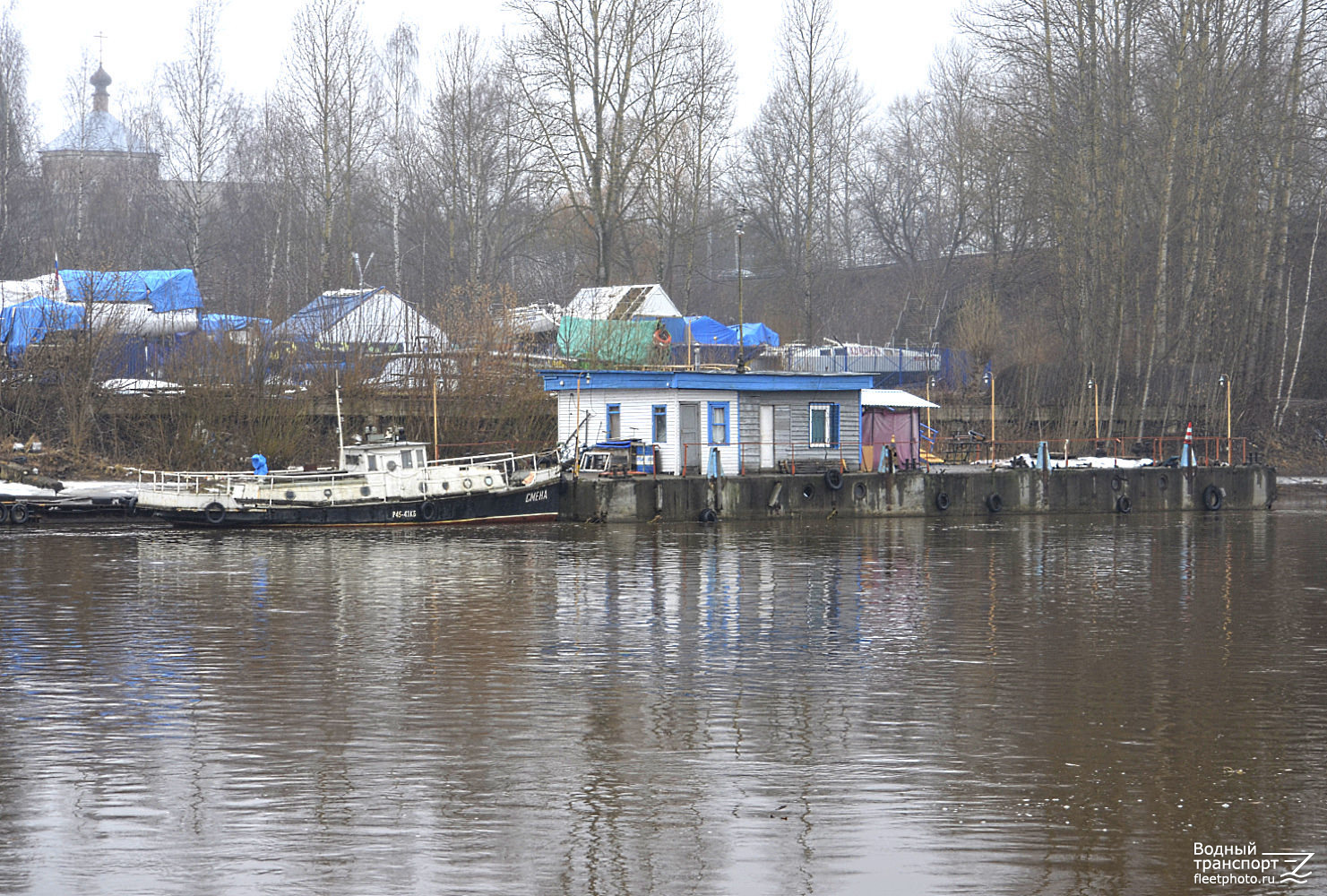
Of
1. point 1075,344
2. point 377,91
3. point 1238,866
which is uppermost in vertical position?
point 377,91

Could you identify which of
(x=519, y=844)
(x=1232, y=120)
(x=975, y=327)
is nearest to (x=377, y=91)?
(x=975, y=327)

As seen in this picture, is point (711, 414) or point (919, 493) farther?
point (919, 493)

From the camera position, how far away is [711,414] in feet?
139

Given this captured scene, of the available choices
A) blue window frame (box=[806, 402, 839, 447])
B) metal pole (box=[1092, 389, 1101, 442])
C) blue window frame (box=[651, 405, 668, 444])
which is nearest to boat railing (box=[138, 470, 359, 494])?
blue window frame (box=[651, 405, 668, 444])

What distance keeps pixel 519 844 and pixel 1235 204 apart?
183 ft

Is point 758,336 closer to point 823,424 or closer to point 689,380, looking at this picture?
point 823,424

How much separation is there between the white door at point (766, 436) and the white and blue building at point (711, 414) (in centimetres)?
3

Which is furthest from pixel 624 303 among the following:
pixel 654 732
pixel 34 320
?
pixel 654 732

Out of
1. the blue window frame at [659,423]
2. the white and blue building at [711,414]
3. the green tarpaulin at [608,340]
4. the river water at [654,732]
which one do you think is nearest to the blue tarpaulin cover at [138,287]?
the green tarpaulin at [608,340]

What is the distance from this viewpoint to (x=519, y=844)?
10.6m

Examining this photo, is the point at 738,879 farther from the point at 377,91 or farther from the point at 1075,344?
the point at 377,91

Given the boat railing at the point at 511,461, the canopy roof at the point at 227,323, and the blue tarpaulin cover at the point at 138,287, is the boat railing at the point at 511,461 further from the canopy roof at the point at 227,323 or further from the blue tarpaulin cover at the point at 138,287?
the blue tarpaulin cover at the point at 138,287

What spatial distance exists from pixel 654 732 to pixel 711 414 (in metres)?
28.5

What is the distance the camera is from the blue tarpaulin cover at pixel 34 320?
47844 mm
